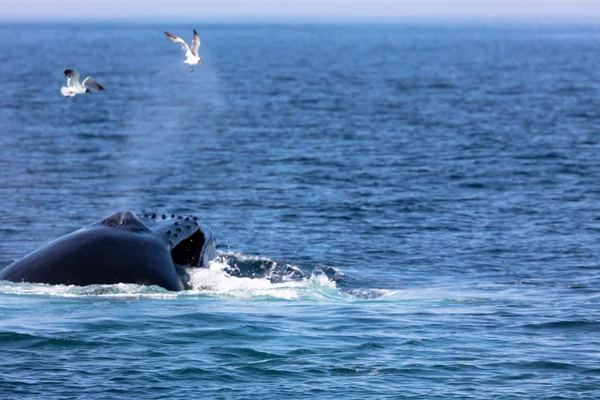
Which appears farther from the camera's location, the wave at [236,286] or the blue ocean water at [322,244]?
the wave at [236,286]

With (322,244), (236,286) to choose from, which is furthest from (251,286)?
(322,244)

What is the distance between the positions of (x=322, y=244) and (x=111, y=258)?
10.8 m

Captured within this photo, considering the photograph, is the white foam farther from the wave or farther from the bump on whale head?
the bump on whale head

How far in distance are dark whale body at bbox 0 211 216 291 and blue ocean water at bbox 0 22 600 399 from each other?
200 millimetres

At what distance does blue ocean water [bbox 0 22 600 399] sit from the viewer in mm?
15047

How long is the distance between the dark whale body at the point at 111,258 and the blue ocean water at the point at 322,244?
200mm

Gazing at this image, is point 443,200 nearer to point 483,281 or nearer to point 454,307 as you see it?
point 483,281

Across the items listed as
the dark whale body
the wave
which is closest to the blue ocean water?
the wave

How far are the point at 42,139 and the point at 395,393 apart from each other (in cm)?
3805

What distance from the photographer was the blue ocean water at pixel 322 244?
15.0 metres

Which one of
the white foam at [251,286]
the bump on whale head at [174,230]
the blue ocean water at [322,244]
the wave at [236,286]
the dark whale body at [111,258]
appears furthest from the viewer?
the white foam at [251,286]

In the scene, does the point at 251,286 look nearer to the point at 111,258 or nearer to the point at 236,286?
the point at 236,286

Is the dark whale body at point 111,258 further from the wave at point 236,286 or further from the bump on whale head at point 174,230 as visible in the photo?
the wave at point 236,286

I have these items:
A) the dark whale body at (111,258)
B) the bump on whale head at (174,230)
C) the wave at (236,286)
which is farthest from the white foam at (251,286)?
the dark whale body at (111,258)
